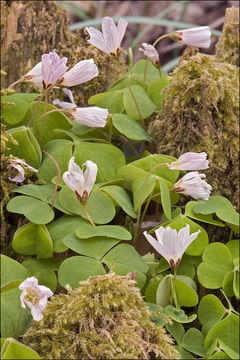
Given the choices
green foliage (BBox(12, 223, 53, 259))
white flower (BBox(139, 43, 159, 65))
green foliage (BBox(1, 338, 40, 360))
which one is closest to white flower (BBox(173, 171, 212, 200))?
green foliage (BBox(12, 223, 53, 259))

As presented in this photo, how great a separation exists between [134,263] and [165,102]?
543 mm

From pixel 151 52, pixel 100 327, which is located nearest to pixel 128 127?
pixel 151 52

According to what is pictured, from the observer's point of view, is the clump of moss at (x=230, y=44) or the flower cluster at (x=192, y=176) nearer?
the flower cluster at (x=192, y=176)

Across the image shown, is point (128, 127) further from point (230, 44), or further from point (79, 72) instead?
point (230, 44)

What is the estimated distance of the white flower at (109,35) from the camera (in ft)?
4.49

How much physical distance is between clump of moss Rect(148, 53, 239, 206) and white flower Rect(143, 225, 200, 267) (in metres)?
0.36

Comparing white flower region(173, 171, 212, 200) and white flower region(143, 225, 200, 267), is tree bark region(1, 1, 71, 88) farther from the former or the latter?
white flower region(143, 225, 200, 267)

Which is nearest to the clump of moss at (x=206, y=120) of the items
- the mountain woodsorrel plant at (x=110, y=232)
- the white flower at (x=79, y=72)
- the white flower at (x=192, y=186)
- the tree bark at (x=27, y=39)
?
the mountain woodsorrel plant at (x=110, y=232)

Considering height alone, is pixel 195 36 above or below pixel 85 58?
above

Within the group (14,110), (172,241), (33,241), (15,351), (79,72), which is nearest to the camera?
(15,351)

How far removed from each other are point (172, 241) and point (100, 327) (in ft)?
0.79

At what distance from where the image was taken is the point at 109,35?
1.39 metres

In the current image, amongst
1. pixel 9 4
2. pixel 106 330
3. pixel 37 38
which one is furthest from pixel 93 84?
pixel 106 330

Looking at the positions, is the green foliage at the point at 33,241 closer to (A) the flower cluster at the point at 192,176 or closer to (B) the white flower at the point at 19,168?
→ (B) the white flower at the point at 19,168
